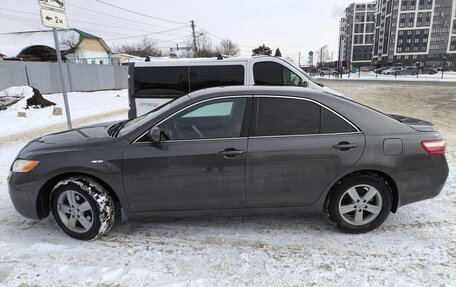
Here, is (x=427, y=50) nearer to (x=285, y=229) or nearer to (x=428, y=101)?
(x=428, y=101)

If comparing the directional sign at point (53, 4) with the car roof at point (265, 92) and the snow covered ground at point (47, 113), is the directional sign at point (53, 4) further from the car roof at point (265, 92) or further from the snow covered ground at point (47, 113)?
the snow covered ground at point (47, 113)

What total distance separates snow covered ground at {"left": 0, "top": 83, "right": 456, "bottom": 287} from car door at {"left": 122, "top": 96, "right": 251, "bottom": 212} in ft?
1.34

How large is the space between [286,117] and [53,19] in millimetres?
5294

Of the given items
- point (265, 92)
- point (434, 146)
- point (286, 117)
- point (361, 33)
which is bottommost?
point (434, 146)

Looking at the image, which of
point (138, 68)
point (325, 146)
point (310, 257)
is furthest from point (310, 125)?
point (138, 68)

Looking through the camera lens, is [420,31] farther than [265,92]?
Yes

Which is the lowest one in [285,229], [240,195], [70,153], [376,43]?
[285,229]

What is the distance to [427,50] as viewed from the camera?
98.8m

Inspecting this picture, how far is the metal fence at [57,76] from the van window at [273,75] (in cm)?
1560

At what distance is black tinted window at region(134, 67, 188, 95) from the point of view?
7703 millimetres

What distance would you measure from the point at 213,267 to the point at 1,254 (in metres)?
2.10

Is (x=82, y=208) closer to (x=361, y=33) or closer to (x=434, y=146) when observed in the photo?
(x=434, y=146)

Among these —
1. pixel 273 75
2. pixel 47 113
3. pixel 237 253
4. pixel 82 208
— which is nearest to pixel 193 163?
pixel 237 253

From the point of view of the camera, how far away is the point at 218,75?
25.1 feet
